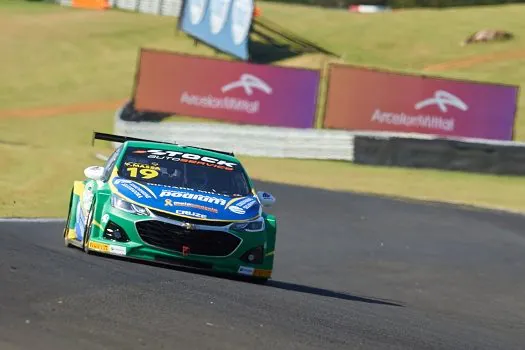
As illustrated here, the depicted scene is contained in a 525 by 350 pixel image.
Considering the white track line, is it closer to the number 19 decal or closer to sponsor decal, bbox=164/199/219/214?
the number 19 decal

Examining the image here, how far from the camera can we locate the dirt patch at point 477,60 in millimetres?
47375

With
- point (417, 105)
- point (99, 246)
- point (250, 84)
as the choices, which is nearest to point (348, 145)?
point (417, 105)

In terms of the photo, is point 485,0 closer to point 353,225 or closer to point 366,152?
point 366,152

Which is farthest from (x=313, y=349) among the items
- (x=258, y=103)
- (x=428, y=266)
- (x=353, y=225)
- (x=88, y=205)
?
(x=258, y=103)

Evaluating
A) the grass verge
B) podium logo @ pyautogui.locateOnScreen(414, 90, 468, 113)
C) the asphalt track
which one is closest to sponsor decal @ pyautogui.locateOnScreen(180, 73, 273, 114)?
the grass verge

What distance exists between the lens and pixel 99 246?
11.3 metres

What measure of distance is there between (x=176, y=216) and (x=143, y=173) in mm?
1136

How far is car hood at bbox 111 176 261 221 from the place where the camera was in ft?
36.9

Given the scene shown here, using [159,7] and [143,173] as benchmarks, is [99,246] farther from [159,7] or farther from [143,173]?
[159,7]

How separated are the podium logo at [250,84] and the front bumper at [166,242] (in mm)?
18990

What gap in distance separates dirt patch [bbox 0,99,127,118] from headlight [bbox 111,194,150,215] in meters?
24.9

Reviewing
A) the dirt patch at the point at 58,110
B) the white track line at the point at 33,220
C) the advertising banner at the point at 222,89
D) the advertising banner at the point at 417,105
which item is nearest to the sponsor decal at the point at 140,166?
the white track line at the point at 33,220

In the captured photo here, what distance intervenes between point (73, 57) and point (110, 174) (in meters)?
35.1

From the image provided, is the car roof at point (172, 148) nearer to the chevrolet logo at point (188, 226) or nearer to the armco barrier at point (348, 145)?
the chevrolet logo at point (188, 226)
